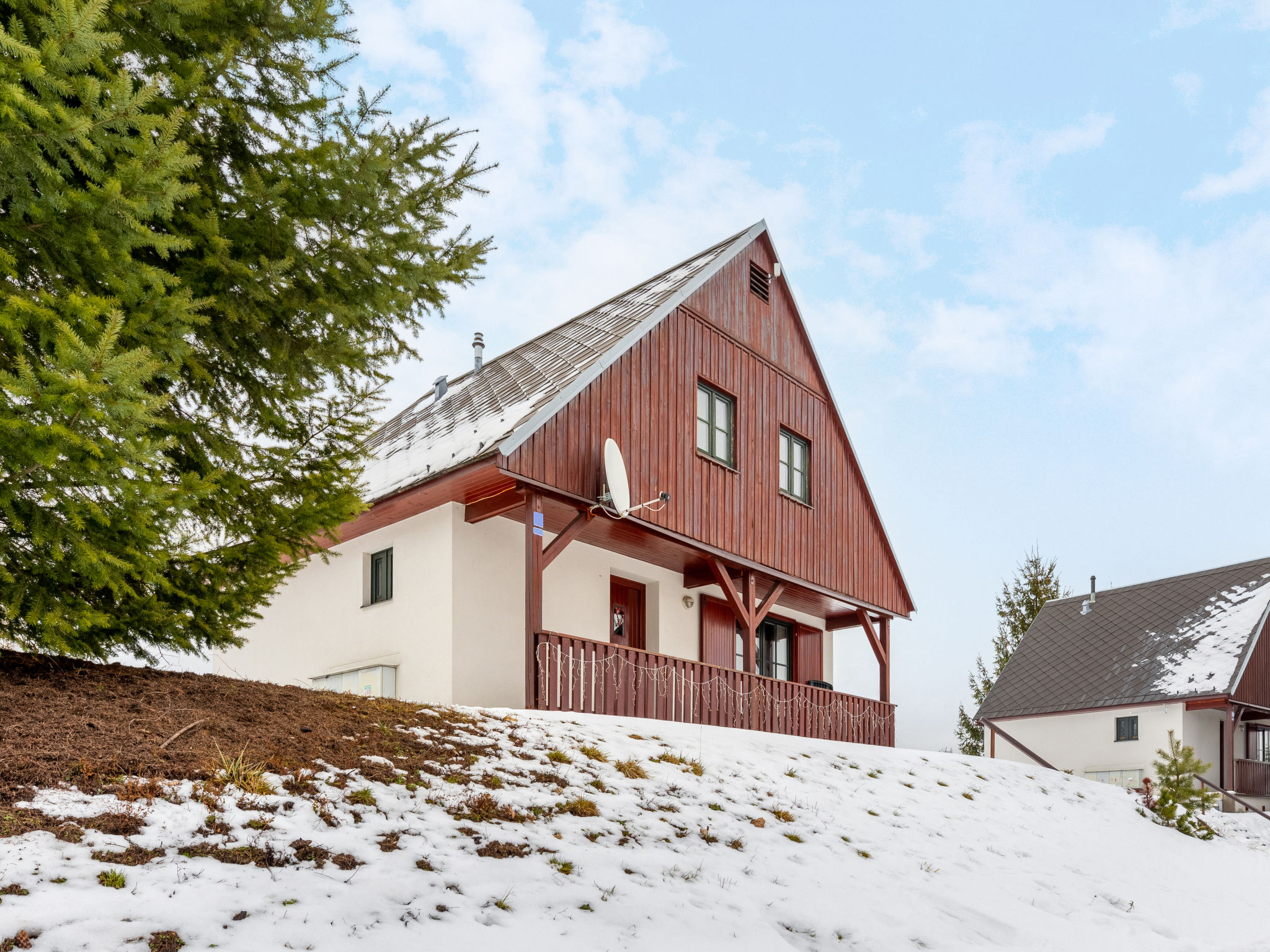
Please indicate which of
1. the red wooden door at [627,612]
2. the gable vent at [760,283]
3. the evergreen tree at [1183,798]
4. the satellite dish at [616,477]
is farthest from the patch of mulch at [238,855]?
the gable vent at [760,283]

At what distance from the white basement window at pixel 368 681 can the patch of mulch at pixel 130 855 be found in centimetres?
788

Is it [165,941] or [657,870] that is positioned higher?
[165,941]

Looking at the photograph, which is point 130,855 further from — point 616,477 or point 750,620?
point 750,620

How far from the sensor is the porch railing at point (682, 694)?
1123 centimetres

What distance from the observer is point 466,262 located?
7402 millimetres

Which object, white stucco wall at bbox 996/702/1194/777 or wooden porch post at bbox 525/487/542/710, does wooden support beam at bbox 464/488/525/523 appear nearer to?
wooden porch post at bbox 525/487/542/710

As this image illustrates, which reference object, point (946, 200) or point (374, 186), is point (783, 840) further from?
point (946, 200)

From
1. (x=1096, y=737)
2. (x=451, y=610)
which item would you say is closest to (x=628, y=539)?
(x=451, y=610)

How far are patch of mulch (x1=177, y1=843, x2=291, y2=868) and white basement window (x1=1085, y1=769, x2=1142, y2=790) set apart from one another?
21.6 meters

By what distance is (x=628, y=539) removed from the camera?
546 inches

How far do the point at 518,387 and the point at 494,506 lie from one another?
2.28m

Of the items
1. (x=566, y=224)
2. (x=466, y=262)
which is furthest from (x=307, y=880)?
(x=566, y=224)

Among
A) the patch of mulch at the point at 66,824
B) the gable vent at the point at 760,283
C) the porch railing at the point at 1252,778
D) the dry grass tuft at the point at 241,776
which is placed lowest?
the porch railing at the point at 1252,778

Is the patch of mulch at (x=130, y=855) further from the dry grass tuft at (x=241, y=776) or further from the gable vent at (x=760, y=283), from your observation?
the gable vent at (x=760, y=283)
